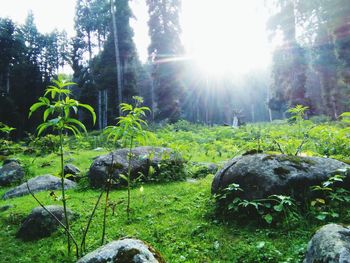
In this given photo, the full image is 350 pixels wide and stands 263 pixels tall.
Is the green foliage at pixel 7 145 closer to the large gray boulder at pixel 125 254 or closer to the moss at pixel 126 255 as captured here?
the large gray boulder at pixel 125 254

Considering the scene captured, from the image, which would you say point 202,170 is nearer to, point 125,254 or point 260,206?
point 260,206

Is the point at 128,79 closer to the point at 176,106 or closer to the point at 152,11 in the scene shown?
the point at 176,106

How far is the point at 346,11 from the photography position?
21219 mm

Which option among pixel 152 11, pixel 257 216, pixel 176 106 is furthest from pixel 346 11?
pixel 257 216

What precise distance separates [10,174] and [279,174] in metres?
9.54

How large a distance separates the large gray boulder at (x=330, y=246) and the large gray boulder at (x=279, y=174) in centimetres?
155

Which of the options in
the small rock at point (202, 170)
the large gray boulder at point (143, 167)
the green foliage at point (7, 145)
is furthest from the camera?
the small rock at point (202, 170)

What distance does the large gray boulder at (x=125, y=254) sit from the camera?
3.18 meters

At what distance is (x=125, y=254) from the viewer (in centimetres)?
321

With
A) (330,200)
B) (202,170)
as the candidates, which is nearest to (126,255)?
(330,200)

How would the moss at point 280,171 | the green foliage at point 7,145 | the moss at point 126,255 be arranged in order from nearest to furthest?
the moss at point 126,255 < the green foliage at point 7,145 < the moss at point 280,171

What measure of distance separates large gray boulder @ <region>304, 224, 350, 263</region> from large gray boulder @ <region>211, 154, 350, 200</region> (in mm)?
1552

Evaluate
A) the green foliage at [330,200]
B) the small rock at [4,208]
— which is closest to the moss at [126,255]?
the green foliage at [330,200]

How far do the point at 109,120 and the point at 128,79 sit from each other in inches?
286
